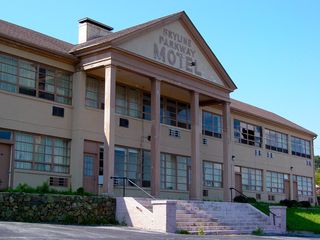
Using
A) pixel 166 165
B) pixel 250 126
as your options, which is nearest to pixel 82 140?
pixel 166 165

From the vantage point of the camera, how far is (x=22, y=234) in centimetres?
1324

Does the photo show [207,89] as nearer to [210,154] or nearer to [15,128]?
[210,154]

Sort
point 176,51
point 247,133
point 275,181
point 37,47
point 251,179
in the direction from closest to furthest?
point 37,47 → point 176,51 → point 251,179 → point 247,133 → point 275,181

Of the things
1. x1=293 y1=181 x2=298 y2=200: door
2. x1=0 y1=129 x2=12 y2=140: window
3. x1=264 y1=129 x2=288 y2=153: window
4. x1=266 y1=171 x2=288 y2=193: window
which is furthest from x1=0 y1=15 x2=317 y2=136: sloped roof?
x1=293 y1=181 x2=298 y2=200: door

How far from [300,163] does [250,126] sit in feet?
27.0

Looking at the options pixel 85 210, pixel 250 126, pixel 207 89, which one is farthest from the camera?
pixel 250 126

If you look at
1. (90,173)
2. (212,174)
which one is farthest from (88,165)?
(212,174)

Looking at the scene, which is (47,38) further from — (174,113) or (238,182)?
(238,182)

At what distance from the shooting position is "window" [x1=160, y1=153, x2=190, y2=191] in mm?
28283

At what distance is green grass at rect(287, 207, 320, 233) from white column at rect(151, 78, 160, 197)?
645 cm

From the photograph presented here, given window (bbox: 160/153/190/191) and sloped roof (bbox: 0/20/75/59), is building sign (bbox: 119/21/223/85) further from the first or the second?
window (bbox: 160/153/190/191)

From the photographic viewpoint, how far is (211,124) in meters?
33.2

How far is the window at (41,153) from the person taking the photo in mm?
21725

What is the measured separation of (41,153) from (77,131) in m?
1.94
